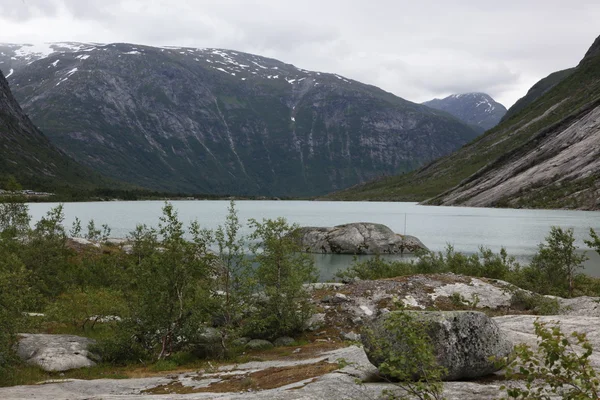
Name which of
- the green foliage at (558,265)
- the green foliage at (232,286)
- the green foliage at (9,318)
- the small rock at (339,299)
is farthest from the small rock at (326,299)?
the green foliage at (558,265)

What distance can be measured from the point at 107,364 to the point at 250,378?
28.3 feet

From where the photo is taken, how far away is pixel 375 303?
87.7ft

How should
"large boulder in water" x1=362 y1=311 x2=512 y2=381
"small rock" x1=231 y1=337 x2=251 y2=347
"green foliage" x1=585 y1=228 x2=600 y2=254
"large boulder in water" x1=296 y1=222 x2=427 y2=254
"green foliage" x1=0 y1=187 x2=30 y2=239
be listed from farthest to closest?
"large boulder in water" x1=296 y1=222 x2=427 y2=254 → "green foliage" x1=0 y1=187 x2=30 y2=239 → "small rock" x1=231 y1=337 x2=251 y2=347 → "green foliage" x1=585 y1=228 x2=600 y2=254 → "large boulder in water" x1=362 y1=311 x2=512 y2=381

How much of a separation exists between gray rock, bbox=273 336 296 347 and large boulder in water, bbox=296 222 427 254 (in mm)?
44078

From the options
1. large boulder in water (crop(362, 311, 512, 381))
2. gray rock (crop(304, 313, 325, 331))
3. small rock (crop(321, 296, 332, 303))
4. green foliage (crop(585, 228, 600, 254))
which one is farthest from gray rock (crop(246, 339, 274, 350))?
green foliage (crop(585, 228, 600, 254))

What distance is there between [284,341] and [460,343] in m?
12.2

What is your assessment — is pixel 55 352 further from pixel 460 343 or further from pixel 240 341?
pixel 460 343

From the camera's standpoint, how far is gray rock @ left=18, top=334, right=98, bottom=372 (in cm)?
1819

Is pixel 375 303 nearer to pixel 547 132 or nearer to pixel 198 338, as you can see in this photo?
pixel 198 338

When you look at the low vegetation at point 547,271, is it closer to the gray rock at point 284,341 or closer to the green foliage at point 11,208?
the gray rock at point 284,341

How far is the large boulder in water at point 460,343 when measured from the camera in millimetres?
11234

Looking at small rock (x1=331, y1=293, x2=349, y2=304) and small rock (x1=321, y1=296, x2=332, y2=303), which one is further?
small rock (x1=321, y1=296, x2=332, y2=303)

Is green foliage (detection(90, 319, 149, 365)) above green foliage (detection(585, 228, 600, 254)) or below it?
below

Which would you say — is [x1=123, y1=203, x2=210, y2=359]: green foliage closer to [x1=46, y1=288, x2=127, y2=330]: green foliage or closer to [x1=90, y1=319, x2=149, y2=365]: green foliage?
[x1=90, y1=319, x2=149, y2=365]: green foliage
